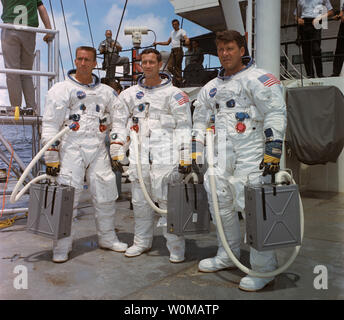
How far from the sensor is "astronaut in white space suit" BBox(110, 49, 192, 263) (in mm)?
3426

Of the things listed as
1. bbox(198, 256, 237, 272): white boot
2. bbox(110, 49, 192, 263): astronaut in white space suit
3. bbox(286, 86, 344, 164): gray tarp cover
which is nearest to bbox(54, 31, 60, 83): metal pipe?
bbox(110, 49, 192, 263): astronaut in white space suit

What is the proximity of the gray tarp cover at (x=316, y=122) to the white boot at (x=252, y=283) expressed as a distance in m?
4.16

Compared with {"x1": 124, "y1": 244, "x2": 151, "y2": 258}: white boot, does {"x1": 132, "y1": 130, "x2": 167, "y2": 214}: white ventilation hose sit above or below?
above

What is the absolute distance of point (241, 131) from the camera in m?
2.90

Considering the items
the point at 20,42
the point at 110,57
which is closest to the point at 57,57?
the point at 20,42

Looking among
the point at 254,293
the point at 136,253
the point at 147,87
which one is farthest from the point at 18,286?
the point at 147,87

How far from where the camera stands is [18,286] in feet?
9.16

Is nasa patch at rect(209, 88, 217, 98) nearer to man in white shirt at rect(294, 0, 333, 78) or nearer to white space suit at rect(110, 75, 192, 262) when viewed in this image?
white space suit at rect(110, 75, 192, 262)

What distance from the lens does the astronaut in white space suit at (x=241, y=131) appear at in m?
2.77

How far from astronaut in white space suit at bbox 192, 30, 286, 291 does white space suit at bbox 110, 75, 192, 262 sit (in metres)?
0.44

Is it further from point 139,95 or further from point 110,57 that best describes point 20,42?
point 110,57

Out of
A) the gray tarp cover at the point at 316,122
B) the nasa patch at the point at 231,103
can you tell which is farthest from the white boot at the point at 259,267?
the gray tarp cover at the point at 316,122

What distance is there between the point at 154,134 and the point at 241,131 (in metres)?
0.92

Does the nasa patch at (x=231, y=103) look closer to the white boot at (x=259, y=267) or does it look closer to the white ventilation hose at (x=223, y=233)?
the white ventilation hose at (x=223, y=233)
